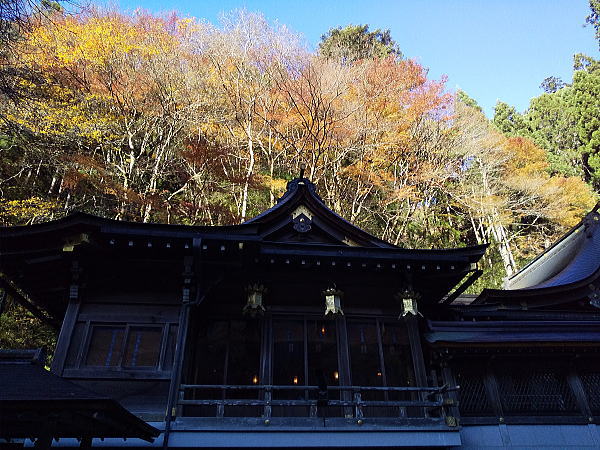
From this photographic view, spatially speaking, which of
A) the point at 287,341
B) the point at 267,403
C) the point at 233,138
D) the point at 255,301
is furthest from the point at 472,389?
the point at 233,138

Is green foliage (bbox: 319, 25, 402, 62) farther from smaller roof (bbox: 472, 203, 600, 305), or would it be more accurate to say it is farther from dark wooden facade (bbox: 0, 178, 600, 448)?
dark wooden facade (bbox: 0, 178, 600, 448)

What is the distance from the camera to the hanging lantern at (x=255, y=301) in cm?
860

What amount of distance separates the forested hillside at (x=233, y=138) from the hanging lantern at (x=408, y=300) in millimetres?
12526

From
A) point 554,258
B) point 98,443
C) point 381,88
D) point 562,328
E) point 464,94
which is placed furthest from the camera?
point 464,94

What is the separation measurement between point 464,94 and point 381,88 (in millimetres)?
19137

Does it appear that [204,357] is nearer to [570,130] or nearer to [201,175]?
[201,175]

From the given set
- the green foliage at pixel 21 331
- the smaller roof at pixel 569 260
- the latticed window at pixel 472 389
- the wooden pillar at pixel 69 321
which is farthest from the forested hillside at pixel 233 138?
the latticed window at pixel 472 389

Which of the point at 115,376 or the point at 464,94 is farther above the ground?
the point at 464,94

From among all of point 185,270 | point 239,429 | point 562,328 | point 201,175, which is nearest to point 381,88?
point 201,175

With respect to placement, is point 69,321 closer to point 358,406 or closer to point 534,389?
point 358,406

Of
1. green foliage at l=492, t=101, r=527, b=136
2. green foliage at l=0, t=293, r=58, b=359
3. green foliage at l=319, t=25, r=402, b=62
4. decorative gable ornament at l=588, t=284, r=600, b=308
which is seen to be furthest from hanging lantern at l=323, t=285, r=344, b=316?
green foliage at l=492, t=101, r=527, b=136

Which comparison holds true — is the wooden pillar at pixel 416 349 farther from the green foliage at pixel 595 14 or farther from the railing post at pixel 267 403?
the green foliage at pixel 595 14

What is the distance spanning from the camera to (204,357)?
29.6ft

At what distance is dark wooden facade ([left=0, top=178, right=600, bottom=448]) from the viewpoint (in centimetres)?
784
